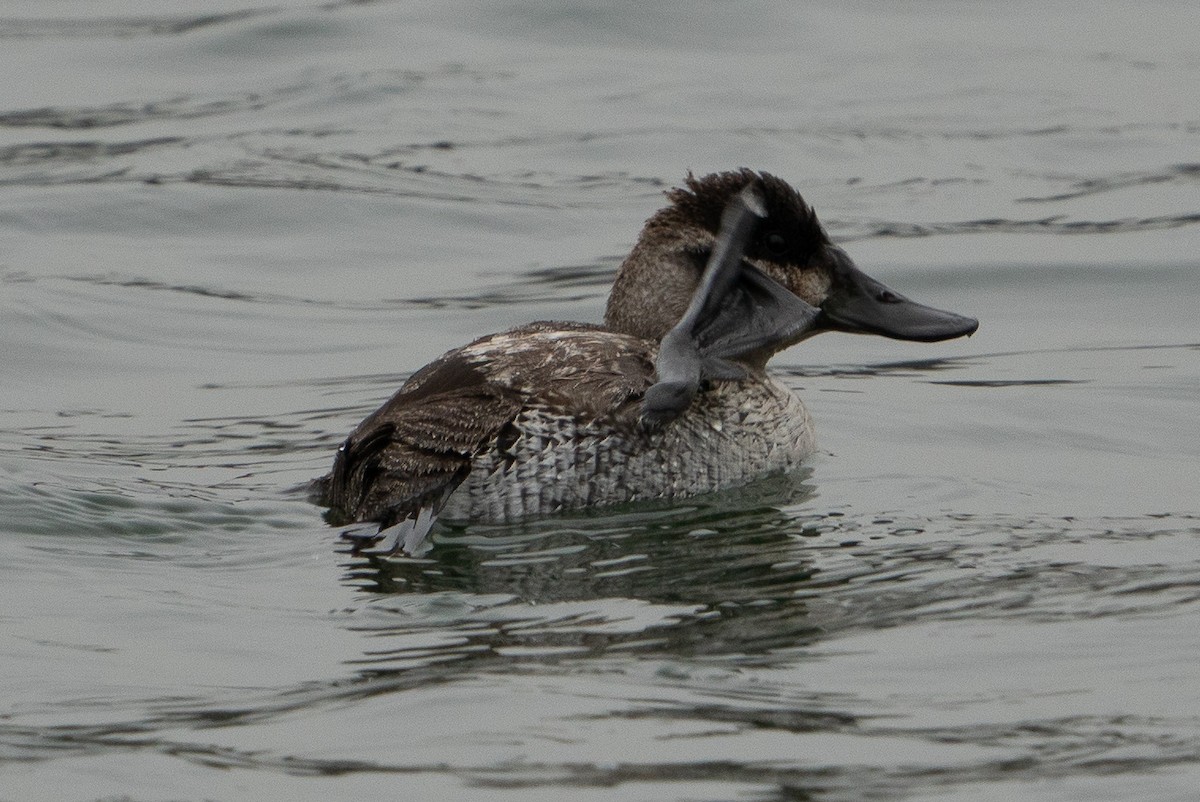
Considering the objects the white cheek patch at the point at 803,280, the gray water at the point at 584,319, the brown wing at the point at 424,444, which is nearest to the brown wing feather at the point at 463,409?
the brown wing at the point at 424,444

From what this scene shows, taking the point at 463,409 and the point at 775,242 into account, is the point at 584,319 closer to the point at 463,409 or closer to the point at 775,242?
the point at 775,242

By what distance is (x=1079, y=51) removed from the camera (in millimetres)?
16953

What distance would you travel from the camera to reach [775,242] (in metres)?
8.09

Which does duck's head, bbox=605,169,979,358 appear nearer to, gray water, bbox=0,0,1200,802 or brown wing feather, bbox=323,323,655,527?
brown wing feather, bbox=323,323,655,527

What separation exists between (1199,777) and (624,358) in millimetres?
2955

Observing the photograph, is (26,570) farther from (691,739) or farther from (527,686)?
(691,739)

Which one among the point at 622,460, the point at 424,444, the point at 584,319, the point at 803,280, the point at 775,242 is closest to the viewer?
the point at 424,444

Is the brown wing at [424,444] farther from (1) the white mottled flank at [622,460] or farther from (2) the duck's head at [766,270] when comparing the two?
(2) the duck's head at [766,270]

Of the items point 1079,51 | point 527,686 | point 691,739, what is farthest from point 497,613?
point 1079,51

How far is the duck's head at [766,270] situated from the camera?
798 centimetres

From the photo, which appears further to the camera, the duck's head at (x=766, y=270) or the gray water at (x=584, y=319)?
the duck's head at (x=766, y=270)

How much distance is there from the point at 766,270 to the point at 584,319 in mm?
3529

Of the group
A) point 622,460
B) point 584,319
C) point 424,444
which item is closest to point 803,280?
point 622,460

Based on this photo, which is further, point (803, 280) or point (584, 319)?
point (584, 319)
